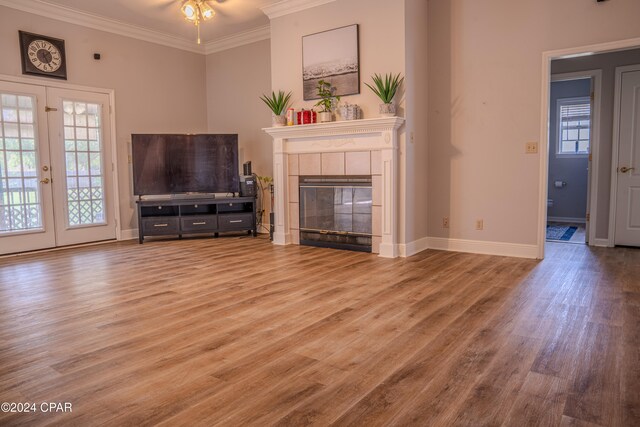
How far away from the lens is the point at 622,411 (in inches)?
→ 66.6

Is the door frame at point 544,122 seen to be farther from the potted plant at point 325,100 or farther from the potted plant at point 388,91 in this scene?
the potted plant at point 325,100

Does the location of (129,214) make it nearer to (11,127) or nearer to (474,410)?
(11,127)

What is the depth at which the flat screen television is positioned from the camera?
612cm

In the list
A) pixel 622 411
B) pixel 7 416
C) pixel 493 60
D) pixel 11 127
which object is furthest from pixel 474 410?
pixel 11 127

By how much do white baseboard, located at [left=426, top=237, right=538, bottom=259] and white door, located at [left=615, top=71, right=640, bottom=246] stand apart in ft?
4.94

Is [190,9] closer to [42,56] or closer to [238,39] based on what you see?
[238,39]

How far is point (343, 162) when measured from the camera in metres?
5.09

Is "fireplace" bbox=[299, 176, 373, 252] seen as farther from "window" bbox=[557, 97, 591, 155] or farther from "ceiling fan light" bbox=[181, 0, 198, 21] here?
"window" bbox=[557, 97, 591, 155]

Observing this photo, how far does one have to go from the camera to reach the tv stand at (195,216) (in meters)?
6.06

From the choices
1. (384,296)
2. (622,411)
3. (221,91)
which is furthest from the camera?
(221,91)

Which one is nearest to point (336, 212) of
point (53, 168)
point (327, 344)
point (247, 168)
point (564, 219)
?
point (247, 168)

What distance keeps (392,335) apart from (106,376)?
1.47 metres

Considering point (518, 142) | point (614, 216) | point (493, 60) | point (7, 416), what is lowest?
point (7, 416)

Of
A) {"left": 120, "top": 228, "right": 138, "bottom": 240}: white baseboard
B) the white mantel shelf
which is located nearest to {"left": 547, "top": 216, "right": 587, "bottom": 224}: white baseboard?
the white mantel shelf
